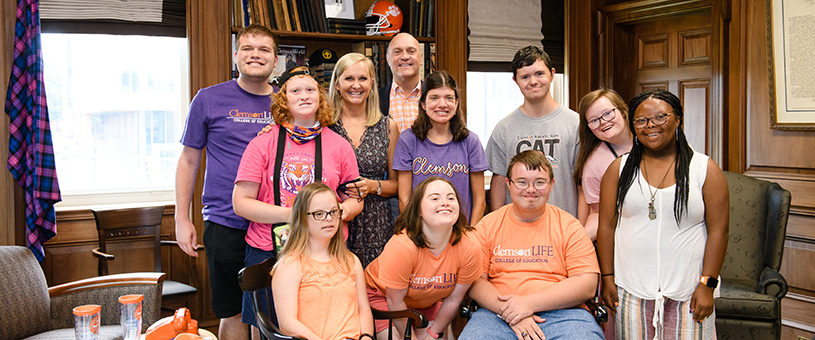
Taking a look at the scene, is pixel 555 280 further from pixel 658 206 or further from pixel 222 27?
pixel 222 27

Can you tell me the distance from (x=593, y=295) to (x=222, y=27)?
2.52 m

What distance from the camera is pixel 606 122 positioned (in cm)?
226

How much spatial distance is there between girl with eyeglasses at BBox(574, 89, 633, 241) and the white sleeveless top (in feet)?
1.30

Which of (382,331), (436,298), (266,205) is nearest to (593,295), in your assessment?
(436,298)

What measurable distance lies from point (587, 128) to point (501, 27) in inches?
77.6

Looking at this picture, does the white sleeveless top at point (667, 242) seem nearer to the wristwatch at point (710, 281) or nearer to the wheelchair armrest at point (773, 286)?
the wristwatch at point (710, 281)

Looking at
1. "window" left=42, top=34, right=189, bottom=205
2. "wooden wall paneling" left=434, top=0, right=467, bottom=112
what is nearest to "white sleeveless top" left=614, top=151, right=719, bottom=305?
"wooden wall paneling" left=434, top=0, right=467, bottom=112

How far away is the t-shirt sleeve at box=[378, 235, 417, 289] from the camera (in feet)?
6.47

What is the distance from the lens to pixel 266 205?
2010 millimetres

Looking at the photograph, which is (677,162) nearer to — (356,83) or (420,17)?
(356,83)

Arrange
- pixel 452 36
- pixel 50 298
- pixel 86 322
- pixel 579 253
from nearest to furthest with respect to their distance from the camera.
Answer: pixel 86 322
pixel 579 253
pixel 50 298
pixel 452 36

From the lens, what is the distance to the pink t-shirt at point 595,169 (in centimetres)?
229

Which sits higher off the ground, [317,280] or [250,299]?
[317,280]

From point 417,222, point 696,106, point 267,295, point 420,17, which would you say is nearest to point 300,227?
point 267,295
